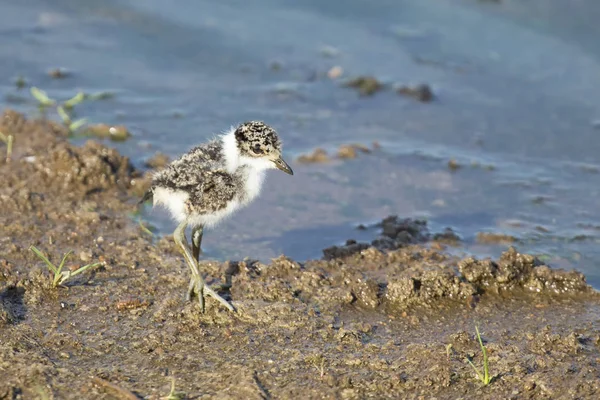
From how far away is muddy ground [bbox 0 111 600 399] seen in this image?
4223 millimetres

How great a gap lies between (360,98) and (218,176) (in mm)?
3762

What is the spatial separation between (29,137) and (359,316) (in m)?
3.59

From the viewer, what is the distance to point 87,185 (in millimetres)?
6496

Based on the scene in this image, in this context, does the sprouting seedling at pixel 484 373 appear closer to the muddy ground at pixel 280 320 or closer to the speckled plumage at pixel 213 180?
the muddy ground at pixel 280 320

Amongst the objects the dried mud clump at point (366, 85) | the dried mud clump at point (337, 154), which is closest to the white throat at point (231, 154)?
the dried mud clump at point (337, 154)

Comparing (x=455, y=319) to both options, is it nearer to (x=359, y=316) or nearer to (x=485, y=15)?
(x=359, y=316)

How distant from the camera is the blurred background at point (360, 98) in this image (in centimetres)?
667

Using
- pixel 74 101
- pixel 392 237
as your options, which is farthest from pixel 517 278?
pixel 74 101

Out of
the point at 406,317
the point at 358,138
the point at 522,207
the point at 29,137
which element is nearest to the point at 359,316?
the point at 406,317

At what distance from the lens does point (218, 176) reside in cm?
494

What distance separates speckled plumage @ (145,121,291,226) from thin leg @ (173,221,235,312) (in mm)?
106

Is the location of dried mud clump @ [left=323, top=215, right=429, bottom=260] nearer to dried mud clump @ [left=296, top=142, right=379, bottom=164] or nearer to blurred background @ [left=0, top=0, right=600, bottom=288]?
blurred background @ [left=0, top=0, right=600, bottom=288]

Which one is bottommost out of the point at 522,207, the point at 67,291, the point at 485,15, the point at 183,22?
the point at 67,291

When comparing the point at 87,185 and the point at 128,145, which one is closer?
the point at 87,185
